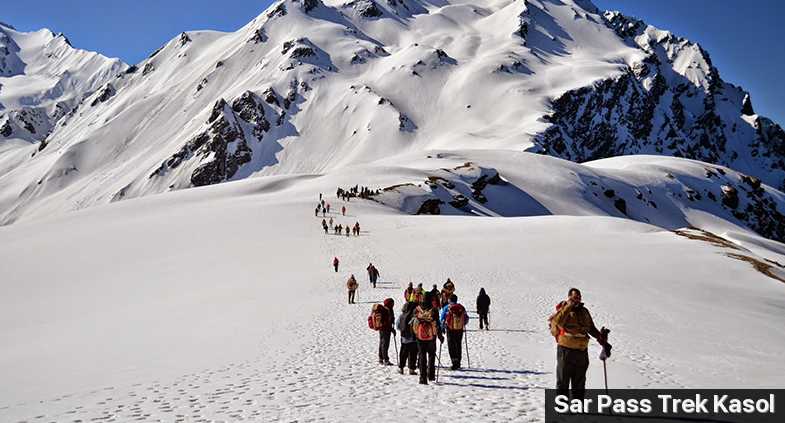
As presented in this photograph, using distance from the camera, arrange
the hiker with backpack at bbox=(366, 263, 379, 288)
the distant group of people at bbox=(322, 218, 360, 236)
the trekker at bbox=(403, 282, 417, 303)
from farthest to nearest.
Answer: the distant group of people at bbox=(322, 218, 360, 236)
the hiker with backpack at bbox=(366, 263, 379, 288)
the trekker at bbox=(403, 282, 417, 303)

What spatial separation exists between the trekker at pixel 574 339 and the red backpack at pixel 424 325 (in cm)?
338

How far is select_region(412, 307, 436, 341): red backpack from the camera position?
1245 cm

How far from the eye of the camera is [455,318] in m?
13.9

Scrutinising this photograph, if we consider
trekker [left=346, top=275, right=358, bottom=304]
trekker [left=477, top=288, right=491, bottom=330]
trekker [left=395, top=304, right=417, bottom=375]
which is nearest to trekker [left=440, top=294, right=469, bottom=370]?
trekker [left=395, top=304, right=417, bottom=375]

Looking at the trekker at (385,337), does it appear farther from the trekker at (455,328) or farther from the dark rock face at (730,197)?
the dark rock face at (730,197)

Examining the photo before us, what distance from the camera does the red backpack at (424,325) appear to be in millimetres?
12445

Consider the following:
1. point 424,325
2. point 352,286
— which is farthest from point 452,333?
point 352,286

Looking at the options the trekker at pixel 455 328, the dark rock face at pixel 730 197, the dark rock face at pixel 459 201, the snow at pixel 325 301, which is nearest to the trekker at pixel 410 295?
the trekker at pixel 455 328

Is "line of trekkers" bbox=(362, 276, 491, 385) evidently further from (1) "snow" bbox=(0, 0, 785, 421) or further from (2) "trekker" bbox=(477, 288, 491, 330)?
(2) "trekker" bbox=(477, 288, 491, 330)

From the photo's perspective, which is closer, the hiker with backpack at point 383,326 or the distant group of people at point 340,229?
the hiker with backpack at point 383,326

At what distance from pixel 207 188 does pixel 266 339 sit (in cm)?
6586

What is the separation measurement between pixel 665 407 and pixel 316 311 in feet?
53.0

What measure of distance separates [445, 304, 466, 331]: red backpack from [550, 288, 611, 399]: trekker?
4.32m

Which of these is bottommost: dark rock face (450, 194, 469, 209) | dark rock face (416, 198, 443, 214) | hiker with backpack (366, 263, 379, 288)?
hiker with backpack (366, 263, 379, 288)
